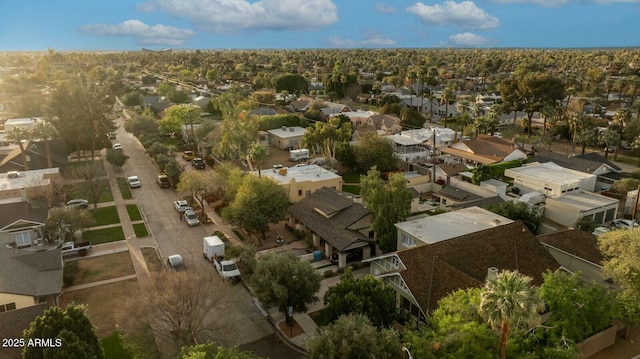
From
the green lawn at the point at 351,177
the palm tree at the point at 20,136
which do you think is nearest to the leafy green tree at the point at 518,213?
the green lawn at the point at 351,177

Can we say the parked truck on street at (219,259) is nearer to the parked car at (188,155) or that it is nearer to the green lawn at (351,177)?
the green lawn at (351,177)

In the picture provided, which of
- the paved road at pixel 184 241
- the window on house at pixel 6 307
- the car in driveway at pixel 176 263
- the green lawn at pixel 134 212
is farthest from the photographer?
the green lawn at pixel 134 212

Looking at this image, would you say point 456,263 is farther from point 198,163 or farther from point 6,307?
point 198,163

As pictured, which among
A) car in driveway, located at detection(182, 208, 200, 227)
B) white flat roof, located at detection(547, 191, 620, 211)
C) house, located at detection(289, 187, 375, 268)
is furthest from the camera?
white flat roof, located at detection(547, 191, 620, 211)

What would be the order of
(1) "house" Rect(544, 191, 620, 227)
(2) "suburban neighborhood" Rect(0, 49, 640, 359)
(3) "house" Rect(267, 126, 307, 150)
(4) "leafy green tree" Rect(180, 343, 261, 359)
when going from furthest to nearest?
(3) "house" Rect(267, 126, 307, 150) → (1) "house" Rect(544, 191, 620, 227) → (2) "suburban neighborhood" Rect(0, 49, 640, 359) → (4) "leafy green tree" Rect(180, 343, 261, 359)

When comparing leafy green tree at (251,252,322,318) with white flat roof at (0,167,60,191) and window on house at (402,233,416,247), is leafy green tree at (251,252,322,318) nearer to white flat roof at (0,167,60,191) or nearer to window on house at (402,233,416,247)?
window on house at (402,233,416,247)

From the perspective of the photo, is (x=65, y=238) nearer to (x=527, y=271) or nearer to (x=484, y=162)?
(x=527, y=271)

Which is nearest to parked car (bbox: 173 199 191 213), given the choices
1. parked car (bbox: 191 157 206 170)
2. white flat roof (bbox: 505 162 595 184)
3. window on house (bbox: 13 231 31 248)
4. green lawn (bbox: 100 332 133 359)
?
window on house (bbox: 13 231 31 248)
